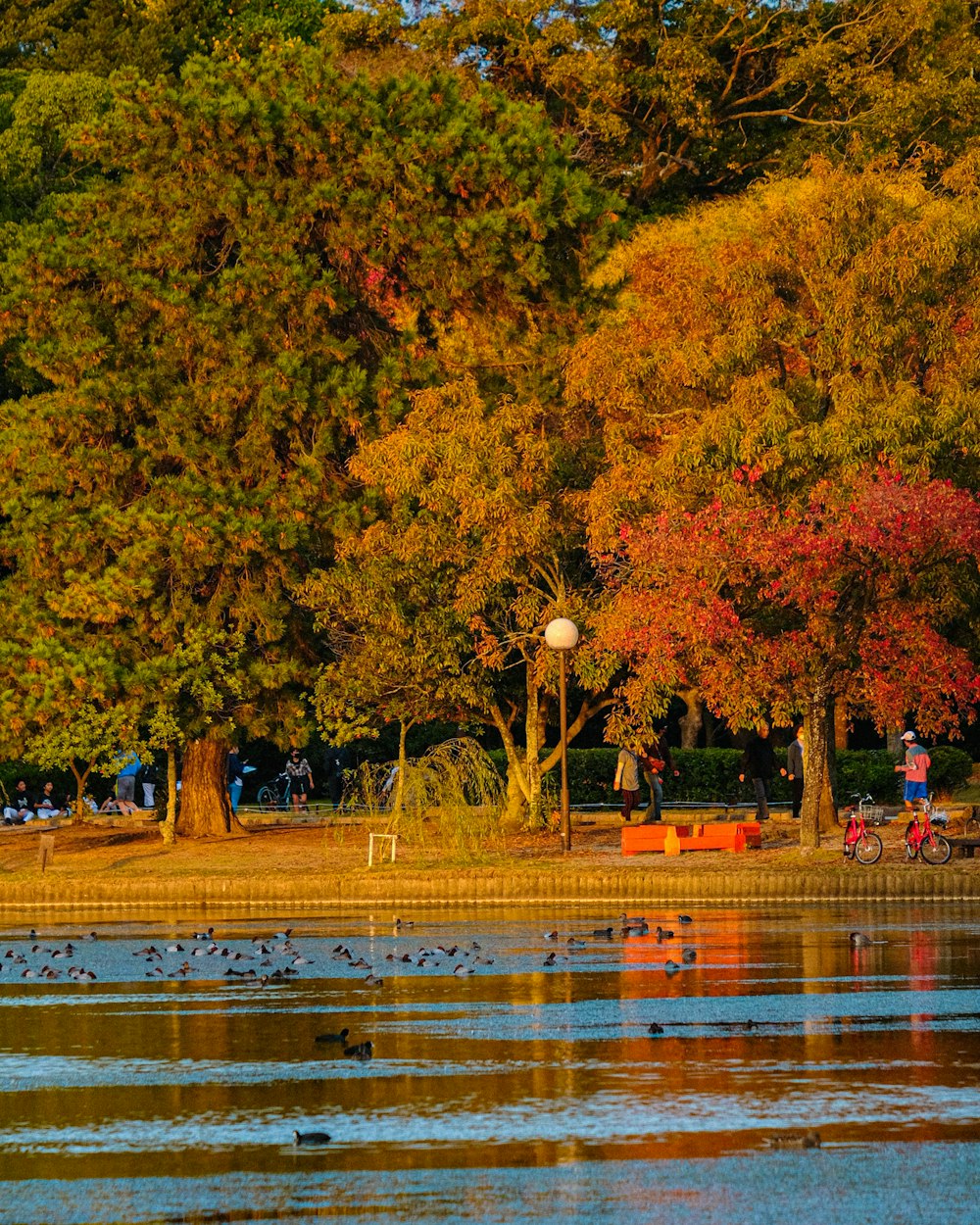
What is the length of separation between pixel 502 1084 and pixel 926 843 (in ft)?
54.8

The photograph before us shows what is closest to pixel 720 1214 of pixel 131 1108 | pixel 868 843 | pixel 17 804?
pixel 131 1108

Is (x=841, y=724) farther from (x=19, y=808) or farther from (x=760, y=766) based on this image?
(x=19, y=808)

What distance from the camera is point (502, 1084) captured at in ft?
35.3

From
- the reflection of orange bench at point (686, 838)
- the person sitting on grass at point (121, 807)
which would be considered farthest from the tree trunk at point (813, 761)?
the person sitting on grass at point (121, 807)

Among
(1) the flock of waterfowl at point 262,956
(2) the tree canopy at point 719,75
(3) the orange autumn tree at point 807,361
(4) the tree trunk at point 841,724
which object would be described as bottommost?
(1) the flock of waterfowl at point 262,956

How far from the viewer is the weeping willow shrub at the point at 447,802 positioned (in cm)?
2811

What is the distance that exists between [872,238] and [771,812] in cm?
1425

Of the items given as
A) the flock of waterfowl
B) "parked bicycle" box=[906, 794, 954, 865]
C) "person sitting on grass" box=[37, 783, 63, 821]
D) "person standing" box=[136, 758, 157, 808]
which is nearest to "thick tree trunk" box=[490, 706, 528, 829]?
"parked bicycle" box=[906, 794, 954, 865]

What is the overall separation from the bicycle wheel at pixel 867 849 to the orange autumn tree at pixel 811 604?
1.41 m

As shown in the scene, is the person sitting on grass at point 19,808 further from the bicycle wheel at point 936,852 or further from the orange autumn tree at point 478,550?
the bicycle wheel at point 936,852

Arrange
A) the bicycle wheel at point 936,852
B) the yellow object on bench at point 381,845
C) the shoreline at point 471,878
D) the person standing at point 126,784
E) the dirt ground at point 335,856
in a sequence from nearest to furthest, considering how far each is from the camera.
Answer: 1. the shoreline at point 471,878
2. the bicycle wheel at point 936,852
3. the dirt ground at point 335,856
4. the yellow object on bench at point 381,845
5. the person standing at point 126,784

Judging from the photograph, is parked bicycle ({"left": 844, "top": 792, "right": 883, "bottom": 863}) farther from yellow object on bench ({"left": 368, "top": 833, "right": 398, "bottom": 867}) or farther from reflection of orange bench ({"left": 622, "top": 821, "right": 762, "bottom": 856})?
yellow object on bench ({"left": 368, "top": 833, "right": 398, "bottom": 867})

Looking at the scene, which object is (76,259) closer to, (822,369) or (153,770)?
(822,369)

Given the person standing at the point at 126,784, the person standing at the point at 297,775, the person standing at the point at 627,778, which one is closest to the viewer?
the person standing at the point at 627,778
